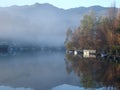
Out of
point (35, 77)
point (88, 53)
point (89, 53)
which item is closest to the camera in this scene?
point (35, 77)

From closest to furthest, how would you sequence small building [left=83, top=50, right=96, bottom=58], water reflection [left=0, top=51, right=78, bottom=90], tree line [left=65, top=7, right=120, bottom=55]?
1. water reflection [left=0, top=51, right=78, bottom=90]
2. tree line [left=65, top=7, right=120, bottom=55]
3. small building [left=83, top=50, right=96, bottom=58]

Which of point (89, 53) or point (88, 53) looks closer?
point (88, 53)

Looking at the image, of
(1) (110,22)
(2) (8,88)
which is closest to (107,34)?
(1) (110,22)

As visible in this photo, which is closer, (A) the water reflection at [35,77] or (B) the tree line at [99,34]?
(A) the water reflection at [35,77]

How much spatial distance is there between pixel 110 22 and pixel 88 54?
8.11 metres

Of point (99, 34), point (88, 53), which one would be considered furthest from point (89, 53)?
point (99, 34)

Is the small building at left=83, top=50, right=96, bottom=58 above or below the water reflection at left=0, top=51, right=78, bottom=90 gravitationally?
below

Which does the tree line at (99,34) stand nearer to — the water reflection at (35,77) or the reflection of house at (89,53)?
the reflection of house at (89,53)

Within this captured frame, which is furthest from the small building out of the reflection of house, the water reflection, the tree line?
the water reflection

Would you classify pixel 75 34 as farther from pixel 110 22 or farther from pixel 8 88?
pixel 8 88

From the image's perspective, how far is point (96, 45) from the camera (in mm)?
75125

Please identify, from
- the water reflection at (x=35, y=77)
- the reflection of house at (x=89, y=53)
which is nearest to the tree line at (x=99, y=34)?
the reflection of house at (x=89, y=53)

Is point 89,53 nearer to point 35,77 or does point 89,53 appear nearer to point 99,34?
point 99,34

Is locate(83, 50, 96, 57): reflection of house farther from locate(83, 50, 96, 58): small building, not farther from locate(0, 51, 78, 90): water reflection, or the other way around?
locate(0, 51, 78, 90): water reflection
